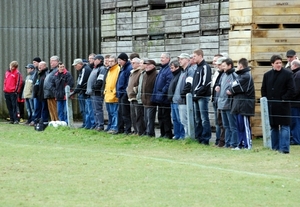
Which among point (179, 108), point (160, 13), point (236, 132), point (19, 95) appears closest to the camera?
point (236, 132)

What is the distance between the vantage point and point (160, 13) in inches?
1143

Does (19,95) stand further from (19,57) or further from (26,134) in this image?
(26,134)

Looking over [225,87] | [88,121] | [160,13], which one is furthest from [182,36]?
[225,87]

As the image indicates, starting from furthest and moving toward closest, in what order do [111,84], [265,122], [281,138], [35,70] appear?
[35,70], [111,84], [265,122], [281,138]

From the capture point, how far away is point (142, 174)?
16.6 meters

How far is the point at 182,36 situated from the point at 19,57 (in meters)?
8.34

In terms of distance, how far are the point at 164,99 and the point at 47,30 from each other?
1110cm

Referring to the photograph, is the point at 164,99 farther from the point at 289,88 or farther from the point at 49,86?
the point at 49,86

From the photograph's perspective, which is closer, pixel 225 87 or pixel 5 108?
pixel 225 87

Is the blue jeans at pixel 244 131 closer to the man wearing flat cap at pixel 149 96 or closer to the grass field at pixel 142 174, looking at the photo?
the grass field at pixel 142 174

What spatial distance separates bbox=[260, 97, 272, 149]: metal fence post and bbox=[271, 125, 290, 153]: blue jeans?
18cm

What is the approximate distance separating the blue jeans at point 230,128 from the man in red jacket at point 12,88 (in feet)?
38.7

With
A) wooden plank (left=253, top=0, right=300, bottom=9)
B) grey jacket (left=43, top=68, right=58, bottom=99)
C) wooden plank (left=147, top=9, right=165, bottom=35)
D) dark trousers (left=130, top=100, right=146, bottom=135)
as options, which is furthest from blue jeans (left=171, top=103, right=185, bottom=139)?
grey jacket (left=43, top=68, right=58, bottom=99)

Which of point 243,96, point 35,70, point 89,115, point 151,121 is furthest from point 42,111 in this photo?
point 243,96
